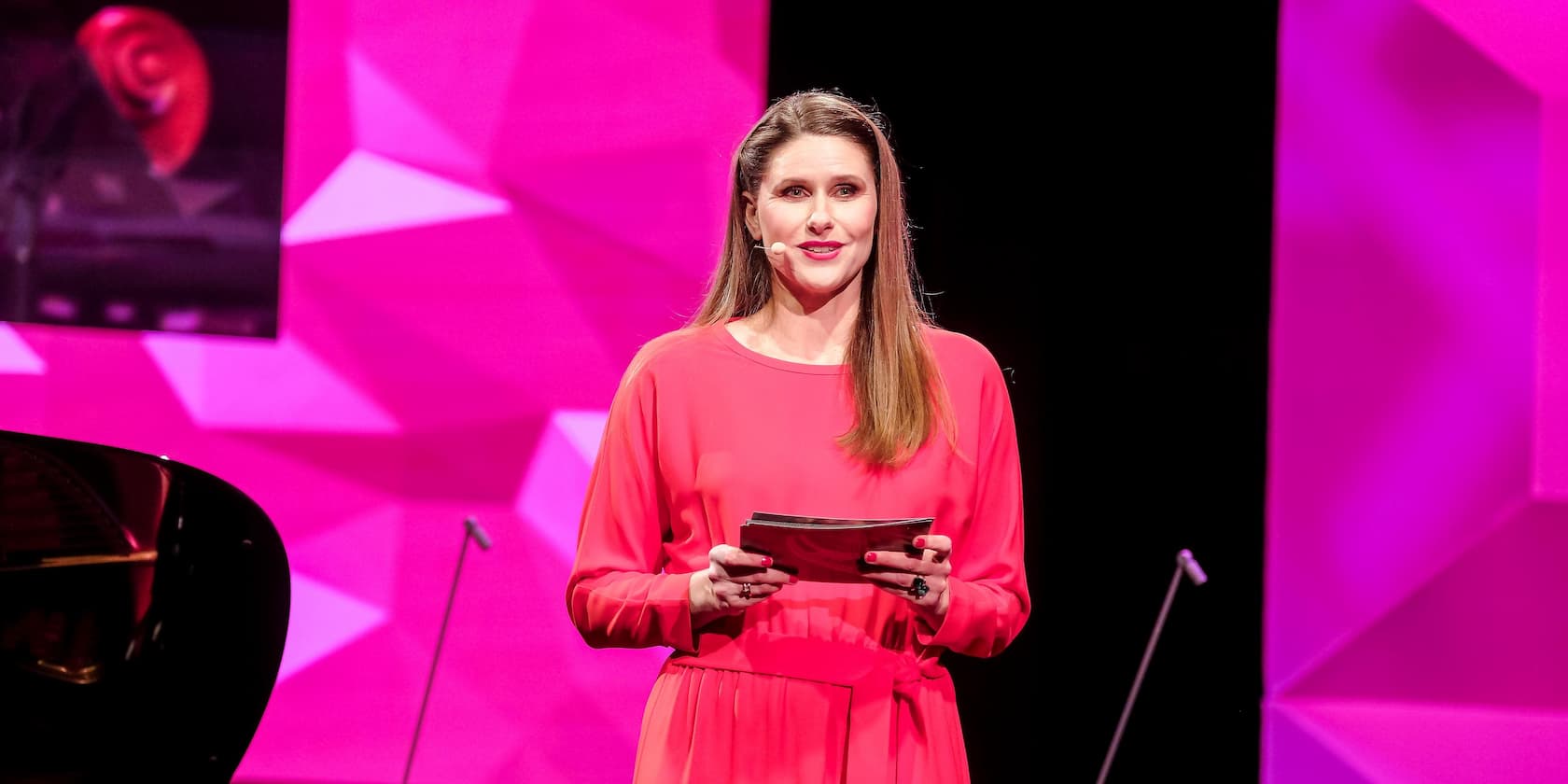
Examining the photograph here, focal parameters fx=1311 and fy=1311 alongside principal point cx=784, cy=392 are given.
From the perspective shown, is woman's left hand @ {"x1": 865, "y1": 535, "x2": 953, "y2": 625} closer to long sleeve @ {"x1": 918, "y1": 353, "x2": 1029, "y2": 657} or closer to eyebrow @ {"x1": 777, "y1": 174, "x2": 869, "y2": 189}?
long sleeve @ {"x1": 918, "y1": 353, "x2": 1029, "y2": 657}

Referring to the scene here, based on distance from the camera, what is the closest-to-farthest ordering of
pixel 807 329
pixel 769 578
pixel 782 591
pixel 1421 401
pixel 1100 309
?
pixel 769 578, pixel 782 591, pixel 807 329, pixel 1100 309, pixel 1421 401

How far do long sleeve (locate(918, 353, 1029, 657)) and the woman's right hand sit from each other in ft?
0.79

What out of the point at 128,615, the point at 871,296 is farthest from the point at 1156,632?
the point at 128,615

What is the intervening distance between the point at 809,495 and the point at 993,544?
0.85 feet

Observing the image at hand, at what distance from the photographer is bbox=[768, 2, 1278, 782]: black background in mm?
3369

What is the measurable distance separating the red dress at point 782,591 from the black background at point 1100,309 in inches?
67.8

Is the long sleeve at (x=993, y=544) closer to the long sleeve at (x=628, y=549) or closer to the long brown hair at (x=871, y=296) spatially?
the long brown hair at (x=871, y=296)

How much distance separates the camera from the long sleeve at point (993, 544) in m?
1.61

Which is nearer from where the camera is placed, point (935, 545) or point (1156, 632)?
point (935, 545)

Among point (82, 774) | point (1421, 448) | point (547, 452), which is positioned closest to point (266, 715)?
point (547, 452)

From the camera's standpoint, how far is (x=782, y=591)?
1.61 m

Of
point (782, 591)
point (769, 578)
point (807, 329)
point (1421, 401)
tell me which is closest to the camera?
point (769, 578)

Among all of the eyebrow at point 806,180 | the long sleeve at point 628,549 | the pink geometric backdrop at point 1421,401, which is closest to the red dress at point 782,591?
the long sleeve at point 628,549

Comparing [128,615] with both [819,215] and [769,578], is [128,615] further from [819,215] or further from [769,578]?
[819,215]
